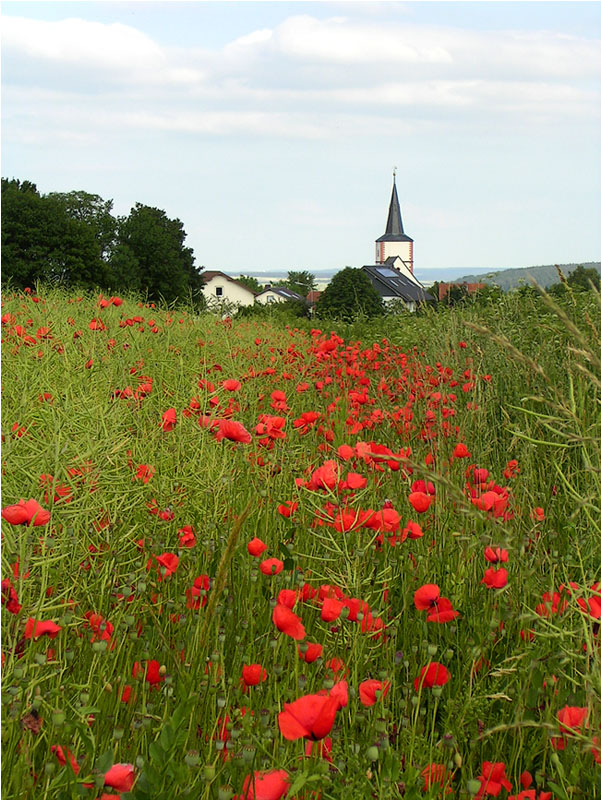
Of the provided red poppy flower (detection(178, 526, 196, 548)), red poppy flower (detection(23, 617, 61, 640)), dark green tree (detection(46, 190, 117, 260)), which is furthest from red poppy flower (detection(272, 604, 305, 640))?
dark green tree (detection(46, 190, 117, 260))

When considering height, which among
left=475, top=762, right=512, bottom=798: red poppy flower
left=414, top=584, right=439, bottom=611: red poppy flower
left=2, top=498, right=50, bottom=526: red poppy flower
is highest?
left=2, top=498, right=50, bottom=526: red poppy flower

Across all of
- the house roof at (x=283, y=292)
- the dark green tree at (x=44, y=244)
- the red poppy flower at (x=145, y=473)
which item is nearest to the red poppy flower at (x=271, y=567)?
the red poppy flower at (x=145, y=473)

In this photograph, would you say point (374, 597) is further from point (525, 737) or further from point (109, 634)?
point (109, 634)

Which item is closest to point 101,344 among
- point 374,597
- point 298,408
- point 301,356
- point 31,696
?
point 298,408

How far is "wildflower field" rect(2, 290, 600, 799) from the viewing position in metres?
1.28

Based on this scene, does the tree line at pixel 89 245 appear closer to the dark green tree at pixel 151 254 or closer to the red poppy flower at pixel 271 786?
the dark green tree at pixel 151 254

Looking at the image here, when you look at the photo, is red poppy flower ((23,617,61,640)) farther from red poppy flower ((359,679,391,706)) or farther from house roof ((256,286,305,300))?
house roof ((256,286,305,300))

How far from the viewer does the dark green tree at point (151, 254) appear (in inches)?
1677

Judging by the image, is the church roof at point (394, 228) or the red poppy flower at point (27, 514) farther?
the church roof at point (394, 228)

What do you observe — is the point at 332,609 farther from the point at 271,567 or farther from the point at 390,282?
the point at 390,282

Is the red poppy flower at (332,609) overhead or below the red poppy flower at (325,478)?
below

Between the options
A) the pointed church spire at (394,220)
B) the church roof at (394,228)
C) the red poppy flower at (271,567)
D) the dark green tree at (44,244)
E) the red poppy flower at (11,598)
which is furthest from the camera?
the church roof at (394,228)

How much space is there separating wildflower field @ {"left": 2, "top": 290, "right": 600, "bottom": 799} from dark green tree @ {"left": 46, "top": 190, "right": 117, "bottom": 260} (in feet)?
139

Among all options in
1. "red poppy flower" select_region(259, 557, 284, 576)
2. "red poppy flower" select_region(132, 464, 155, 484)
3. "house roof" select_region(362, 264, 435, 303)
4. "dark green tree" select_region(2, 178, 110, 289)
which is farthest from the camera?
"house roof" select_region(362, 264, 435, 303)
